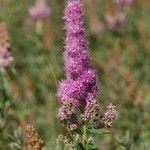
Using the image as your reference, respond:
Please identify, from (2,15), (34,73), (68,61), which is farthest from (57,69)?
(68,61)

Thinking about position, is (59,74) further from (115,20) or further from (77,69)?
(77,69)

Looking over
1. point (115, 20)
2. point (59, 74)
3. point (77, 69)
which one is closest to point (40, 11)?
point (115, 20)

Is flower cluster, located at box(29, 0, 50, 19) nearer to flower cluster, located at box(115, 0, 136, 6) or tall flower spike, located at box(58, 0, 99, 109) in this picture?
flower cluster, located at box(115, 0, 136, 6)

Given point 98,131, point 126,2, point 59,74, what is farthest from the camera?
point 126,2

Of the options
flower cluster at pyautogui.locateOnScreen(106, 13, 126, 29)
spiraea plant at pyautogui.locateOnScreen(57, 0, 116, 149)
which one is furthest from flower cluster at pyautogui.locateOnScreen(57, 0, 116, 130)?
flower cluster at pyautogui.locateOnScreen(106, 13, 126, 29)

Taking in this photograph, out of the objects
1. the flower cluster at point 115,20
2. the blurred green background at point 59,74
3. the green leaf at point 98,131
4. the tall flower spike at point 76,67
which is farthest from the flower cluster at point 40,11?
the green leaf at point 98,131
